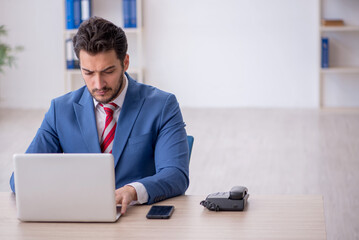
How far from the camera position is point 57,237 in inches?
70.0

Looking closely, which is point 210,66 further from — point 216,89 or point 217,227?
point 217,227

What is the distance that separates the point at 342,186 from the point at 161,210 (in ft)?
8.37

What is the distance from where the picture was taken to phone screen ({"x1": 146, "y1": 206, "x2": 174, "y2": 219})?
190 centimetres

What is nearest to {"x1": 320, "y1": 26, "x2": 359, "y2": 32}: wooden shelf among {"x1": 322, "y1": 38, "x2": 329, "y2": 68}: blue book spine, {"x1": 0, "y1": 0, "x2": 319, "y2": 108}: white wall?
{"x1": 322, "y1": 38, "x2": 329, "y2": 68}: blue book spine

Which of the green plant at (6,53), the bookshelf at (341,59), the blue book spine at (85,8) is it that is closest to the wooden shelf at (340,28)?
the bookshelf at (341,59)

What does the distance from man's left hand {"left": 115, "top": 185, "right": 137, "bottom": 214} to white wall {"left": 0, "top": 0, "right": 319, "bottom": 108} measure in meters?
5.01

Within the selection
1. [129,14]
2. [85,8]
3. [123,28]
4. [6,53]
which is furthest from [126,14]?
[6,53]

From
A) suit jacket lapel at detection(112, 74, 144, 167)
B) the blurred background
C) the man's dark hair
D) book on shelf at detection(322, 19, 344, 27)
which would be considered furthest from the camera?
the blurred background

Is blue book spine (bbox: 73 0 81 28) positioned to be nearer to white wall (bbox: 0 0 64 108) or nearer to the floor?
white wall (bbox: 0 0 64 108)

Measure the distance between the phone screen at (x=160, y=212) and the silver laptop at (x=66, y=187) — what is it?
11 cm

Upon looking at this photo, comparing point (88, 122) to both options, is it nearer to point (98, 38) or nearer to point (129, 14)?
point (98, 38)

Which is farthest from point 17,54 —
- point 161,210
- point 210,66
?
point 161,210

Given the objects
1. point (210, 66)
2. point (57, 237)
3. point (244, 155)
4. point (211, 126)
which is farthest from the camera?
point (210, 66)

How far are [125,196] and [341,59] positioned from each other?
5232mm
